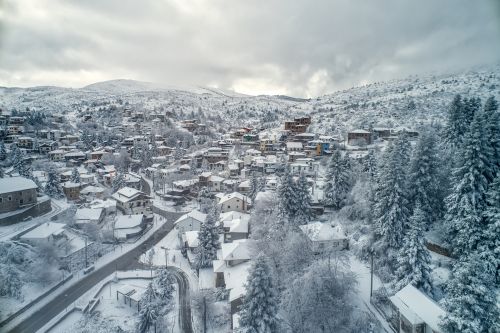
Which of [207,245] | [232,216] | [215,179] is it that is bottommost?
[207,245]

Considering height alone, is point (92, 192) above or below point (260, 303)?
above

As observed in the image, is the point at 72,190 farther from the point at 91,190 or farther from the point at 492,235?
the point at 492,235

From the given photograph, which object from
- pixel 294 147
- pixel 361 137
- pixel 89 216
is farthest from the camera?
pixel 294 147

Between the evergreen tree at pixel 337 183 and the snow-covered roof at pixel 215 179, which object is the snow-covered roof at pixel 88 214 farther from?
the evergreen tree at pixel 337 183

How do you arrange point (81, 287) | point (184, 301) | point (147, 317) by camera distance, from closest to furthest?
point (147, 317) < point (184, 301) < point (81, 287)

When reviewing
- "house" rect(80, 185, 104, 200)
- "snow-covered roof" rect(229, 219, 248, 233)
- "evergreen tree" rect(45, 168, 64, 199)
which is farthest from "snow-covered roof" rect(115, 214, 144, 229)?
"evergreen tree" rect(45, 168, 64, 199)

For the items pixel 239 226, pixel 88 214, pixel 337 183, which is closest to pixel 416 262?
pixel 337 183

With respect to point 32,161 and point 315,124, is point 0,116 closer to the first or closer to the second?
point 32,161
